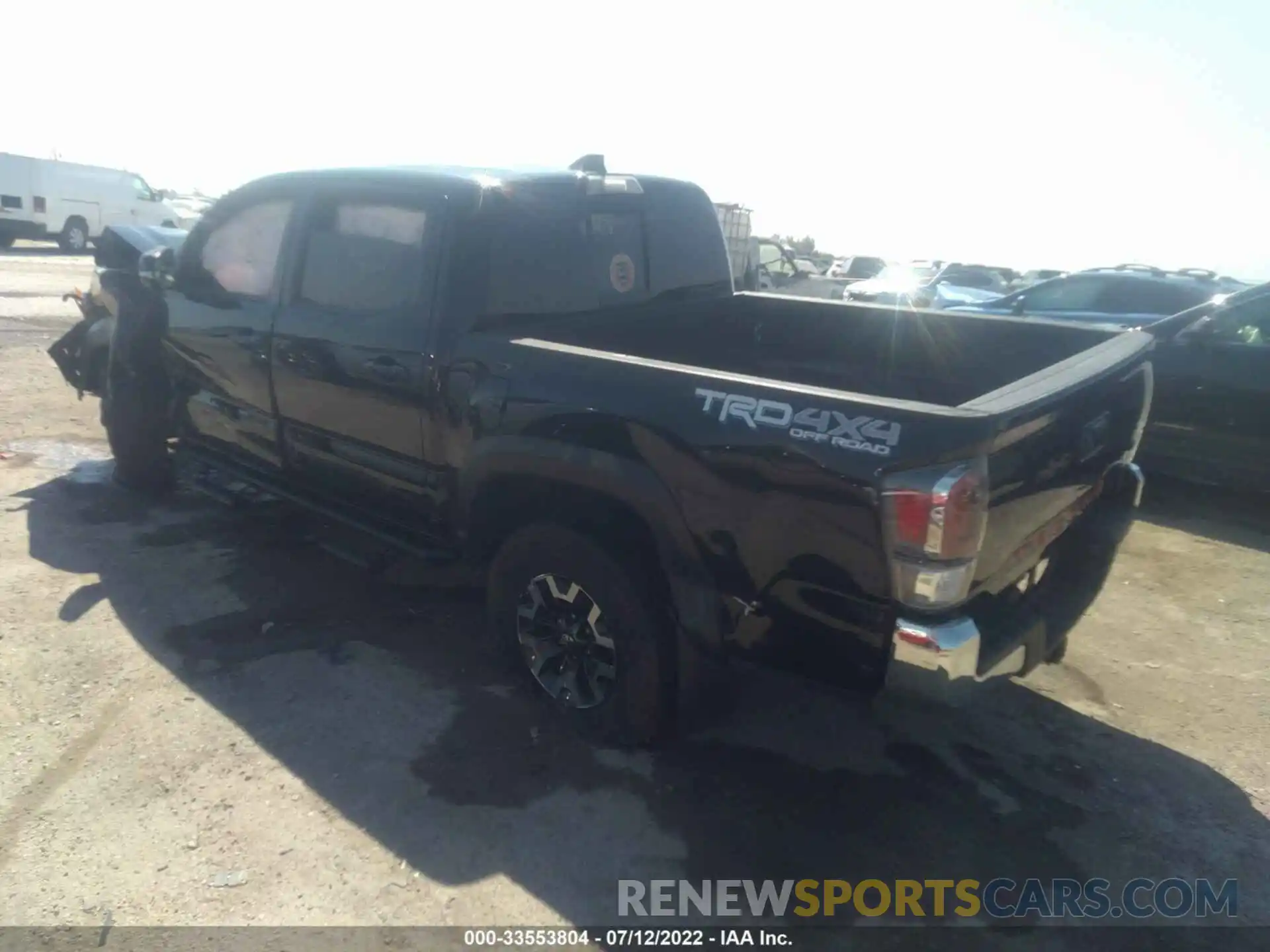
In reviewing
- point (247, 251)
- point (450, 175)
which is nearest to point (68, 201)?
point (247, 251)

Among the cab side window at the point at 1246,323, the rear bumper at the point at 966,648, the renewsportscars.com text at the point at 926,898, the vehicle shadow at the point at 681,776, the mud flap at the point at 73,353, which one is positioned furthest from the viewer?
the mud flap at the point at 73,353

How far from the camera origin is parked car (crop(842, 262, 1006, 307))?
17078mm

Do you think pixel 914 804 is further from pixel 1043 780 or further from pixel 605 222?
pixel 605 222

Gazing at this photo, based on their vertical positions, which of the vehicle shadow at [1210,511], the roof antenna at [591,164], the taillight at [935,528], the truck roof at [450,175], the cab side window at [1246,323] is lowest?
the vehicle shadow at [1210,511]

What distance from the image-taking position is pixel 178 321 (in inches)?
203

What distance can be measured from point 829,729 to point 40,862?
277 centimetres

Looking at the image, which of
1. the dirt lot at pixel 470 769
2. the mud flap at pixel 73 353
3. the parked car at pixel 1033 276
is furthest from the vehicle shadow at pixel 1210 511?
the parked car at pixel 1033 276

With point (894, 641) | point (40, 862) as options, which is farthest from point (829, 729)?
point (40, 862)

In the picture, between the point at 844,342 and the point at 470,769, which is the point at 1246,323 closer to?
the point at 844,342

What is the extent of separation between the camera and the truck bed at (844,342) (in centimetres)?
403

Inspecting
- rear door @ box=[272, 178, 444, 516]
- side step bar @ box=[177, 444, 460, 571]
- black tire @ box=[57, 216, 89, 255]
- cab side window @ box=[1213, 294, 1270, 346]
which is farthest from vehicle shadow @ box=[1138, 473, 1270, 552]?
black tire @ box=[57, 216, 89, 255]

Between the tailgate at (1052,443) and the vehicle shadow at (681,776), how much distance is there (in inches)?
21.9

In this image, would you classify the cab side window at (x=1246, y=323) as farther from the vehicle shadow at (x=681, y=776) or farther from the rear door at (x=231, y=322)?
the rear door at (x=231, y=322)

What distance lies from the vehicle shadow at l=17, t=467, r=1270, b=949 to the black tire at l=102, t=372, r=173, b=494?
144 cm
